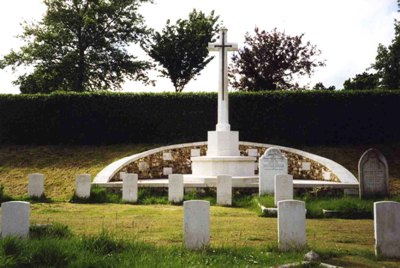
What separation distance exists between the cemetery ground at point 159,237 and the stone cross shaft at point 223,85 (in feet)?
13.6

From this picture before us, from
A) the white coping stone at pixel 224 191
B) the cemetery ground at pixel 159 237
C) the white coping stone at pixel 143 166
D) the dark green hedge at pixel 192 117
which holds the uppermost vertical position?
the dark green hedge at pixel 192 117

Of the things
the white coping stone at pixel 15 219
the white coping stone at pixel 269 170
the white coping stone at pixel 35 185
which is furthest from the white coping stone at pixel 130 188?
the white coping stone at pixel 15 219

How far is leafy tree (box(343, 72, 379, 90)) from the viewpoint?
130 ft

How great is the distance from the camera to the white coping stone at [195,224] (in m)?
5.43

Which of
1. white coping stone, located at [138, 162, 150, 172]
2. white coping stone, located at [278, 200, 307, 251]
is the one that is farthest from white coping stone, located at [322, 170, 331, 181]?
white coping stone, located at [278, 200, 307, 251]

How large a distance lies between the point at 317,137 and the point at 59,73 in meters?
17.4

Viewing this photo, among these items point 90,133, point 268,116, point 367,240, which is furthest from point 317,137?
point 367,240

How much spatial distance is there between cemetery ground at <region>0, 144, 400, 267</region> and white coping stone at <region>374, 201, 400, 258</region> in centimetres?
17

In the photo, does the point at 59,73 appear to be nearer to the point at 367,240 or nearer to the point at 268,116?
the point at 268,116

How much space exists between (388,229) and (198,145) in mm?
11767

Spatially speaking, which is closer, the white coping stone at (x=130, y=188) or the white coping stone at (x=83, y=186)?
the white coping stone at (x=130, y=188)

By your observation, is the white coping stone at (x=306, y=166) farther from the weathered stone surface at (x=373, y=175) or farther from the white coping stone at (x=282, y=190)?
the white coping stone at (x=282, y=190)

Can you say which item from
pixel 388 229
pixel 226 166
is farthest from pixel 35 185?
pixel 388 229

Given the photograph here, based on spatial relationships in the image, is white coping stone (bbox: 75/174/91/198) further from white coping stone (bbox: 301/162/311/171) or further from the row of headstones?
white coping stone (bbox: 301/162/311/171)
